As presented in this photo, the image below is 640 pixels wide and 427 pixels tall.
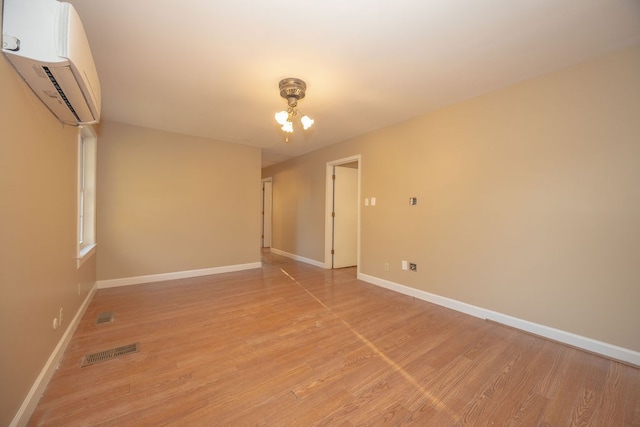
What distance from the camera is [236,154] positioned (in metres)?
4.76

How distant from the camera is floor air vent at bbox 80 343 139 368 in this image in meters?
1.91

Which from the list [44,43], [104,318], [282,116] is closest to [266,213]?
[104,318]

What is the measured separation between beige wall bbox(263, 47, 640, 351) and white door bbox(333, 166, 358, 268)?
1.44 meters

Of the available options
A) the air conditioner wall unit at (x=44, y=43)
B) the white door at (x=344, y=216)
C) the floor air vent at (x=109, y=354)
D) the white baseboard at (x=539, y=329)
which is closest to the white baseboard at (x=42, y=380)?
the floor air vent at (x=109, y=354)

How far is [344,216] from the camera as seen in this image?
16.8 feet

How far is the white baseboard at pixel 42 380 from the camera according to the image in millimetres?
1309

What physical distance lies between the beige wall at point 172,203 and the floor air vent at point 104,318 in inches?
47.5

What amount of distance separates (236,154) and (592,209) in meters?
4.91

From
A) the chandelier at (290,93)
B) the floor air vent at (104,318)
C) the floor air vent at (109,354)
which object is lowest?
the floor air vent at (109,354)

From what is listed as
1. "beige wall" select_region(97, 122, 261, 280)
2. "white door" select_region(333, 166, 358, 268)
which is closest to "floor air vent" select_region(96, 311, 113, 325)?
"beige wall" select_region(97, 122, 261, 280)

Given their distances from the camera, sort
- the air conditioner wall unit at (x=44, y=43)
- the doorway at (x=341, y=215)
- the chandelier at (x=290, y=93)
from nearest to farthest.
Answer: the air conditioner wall unit at (x=44, y=43), the chandelier at (x=290, y=93), the doorway at (x=341, y=215)

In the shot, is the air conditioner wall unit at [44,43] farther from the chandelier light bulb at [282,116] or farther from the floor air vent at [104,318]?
the floor air vent at [104,318]

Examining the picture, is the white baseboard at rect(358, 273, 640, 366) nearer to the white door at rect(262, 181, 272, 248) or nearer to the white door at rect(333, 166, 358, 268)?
the white door at rect(333, 166, 358, 268)

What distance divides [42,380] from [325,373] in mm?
1854
